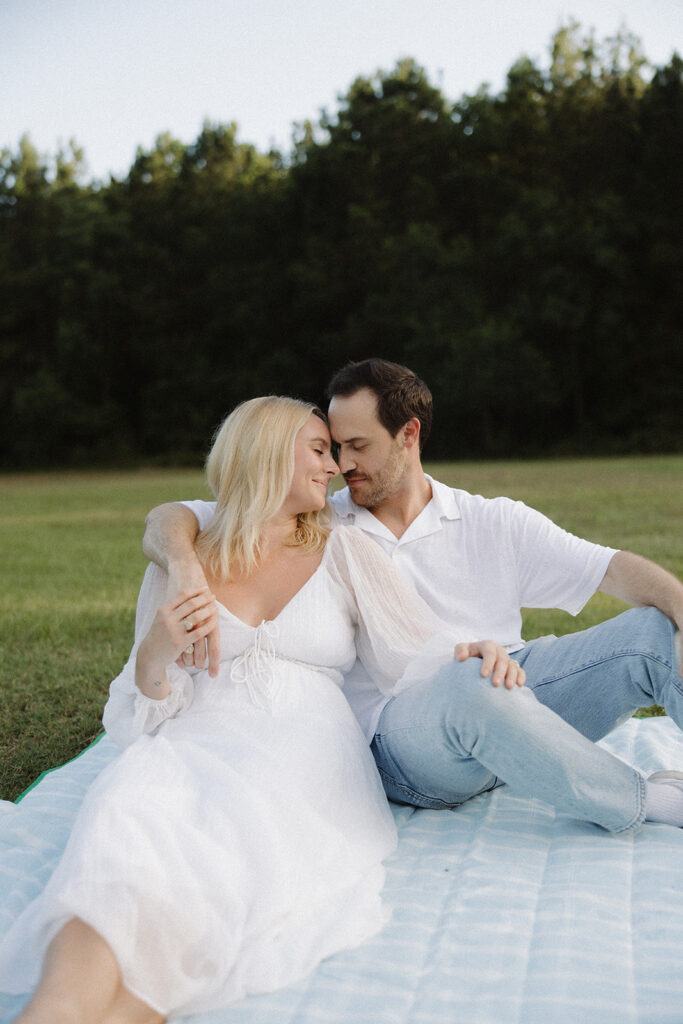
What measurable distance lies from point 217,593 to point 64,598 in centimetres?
468

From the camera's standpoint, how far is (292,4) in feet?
60.3

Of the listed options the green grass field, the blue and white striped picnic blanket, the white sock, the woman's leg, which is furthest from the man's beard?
the woman's leg

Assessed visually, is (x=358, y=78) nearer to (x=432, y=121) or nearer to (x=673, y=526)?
(x=432, y=121)

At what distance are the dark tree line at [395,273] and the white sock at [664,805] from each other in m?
20.9

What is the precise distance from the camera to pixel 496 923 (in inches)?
85.5

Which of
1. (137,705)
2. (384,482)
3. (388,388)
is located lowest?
(137,705)

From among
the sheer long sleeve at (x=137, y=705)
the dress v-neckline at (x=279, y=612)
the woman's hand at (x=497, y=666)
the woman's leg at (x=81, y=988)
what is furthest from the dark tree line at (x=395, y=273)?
Answer: the woman's leg at (x=81, y=988)

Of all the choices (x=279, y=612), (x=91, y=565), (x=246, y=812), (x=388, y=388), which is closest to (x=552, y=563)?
(x=388, y=388)

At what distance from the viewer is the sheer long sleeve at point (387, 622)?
259cm

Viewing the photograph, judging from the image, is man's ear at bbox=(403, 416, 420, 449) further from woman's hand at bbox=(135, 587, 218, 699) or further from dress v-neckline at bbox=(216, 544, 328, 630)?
woman's hand at bbox=(135, 587, 218, 699)

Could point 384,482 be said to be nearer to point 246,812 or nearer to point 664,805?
point 664,805

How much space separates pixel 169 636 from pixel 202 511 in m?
0.82

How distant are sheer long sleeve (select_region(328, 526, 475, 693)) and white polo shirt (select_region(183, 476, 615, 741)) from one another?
372 millimetres

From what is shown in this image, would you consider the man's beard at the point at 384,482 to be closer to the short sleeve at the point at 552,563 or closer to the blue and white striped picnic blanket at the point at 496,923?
the short sleeve at the point at 552,563
